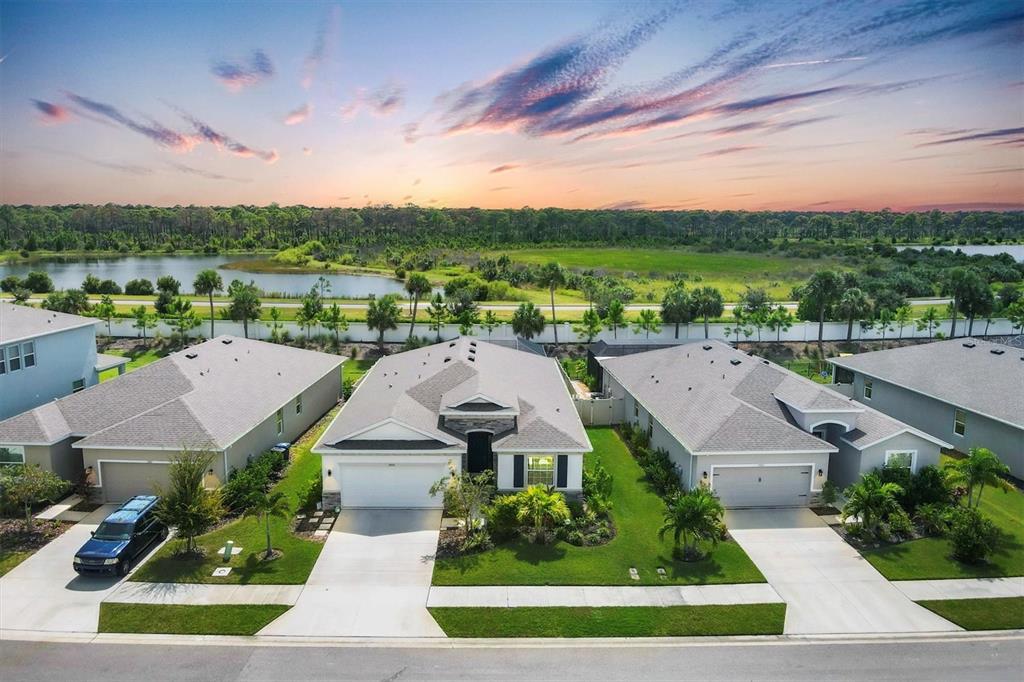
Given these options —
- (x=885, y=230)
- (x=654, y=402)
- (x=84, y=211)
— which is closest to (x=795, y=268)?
(x=885, y=230)

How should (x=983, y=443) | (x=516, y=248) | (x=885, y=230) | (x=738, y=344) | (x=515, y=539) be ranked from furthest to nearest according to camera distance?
(x=885, y=230) → (x=516, y=248) → (x=738, y=344) → (x=983, y=443) → (x=515, y=539)

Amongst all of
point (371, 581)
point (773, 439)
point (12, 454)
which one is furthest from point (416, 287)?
point (371, 581)

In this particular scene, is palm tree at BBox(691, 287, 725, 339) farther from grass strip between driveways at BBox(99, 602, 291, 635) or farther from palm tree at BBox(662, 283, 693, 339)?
grass strip between driveways at BBox(99, 602, 291, 635)

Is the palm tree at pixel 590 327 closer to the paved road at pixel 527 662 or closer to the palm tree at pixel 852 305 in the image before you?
the palm tree at pixel 852 305

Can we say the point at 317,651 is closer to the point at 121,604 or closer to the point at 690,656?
the point at 121,604

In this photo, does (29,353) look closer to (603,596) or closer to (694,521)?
(603,596)
